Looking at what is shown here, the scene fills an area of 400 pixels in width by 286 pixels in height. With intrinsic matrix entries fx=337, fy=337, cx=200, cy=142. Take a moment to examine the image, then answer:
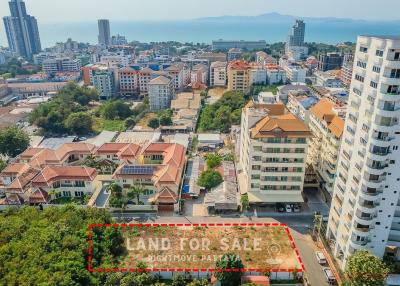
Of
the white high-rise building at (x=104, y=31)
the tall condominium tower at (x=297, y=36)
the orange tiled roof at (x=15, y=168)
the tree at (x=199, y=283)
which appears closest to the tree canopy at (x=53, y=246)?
the tree at (x=199, y=283)

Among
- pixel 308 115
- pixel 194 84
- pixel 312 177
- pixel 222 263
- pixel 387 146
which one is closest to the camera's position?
pixel 387 146

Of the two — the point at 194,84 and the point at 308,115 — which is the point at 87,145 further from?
the point at 194,84

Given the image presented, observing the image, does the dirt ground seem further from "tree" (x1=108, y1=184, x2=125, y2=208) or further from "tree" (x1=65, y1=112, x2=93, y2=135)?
"tree" (x1=65, y1=112, x2=93, y2=135)

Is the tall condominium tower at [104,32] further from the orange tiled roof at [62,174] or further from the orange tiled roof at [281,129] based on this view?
the orange tiled roof at [281,129]

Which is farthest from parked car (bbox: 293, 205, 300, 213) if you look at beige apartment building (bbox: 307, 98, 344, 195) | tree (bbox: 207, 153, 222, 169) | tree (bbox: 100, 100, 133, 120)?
tree (bbox: 100, 100, 133, 120)

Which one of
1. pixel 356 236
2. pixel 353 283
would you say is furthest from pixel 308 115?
pixel 353 283

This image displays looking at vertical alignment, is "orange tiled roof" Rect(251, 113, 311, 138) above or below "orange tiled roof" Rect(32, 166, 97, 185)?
above
